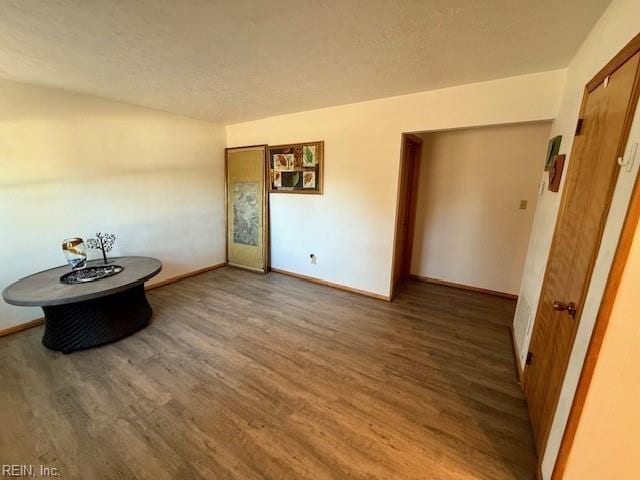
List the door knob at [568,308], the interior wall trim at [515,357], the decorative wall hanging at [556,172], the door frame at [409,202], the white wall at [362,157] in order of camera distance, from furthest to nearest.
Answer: the door frame at [409,202] → the white wall at [362,157] → the interior wall trim at [515,357] → the decorative wall hanging at [556,172] → the door knob at [568,308]

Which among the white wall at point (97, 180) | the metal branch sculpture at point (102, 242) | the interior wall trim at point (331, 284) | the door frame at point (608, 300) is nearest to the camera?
the door frame at point (608, 300)

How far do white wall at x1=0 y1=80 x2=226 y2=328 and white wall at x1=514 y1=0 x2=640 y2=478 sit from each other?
4.23 m

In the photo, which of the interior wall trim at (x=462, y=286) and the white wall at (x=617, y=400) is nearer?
the white wall at (x=617, y=400)

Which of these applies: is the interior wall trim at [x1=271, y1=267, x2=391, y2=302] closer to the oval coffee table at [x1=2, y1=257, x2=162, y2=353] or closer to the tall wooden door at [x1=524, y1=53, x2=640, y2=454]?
the tall wooden door at [x1=524, y1=53, x2=640, y2=454]

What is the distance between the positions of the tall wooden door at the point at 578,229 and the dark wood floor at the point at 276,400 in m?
0.41

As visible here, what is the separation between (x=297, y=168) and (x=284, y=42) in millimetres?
1995

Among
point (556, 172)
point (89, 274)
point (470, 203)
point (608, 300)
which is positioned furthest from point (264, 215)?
point (608, 300)

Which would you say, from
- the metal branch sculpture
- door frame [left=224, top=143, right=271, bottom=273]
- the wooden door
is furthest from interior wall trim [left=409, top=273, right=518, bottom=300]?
the metal branch sculpture

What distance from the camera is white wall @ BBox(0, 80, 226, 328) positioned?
2455 mm

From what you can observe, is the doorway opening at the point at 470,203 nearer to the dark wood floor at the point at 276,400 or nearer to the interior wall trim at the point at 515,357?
the dark wood floor at the point at 276,400

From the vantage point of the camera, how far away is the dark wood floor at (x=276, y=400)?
1380 mm

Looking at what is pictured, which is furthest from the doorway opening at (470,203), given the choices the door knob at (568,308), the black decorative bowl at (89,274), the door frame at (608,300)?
the black decorative bowl at (89,274)

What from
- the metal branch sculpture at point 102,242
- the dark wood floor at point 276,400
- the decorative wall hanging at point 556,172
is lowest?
the dark wood floor at point 276,400

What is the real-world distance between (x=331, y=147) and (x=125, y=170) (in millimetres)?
2629
